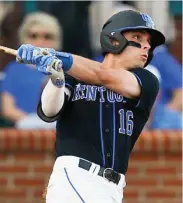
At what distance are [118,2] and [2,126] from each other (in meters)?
1.66

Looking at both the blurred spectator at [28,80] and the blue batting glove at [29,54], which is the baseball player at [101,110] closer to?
the blue batting glove at [29,54]

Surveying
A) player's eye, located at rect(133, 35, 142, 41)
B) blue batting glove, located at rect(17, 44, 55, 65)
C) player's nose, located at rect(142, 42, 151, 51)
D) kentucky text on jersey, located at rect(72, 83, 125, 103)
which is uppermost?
player's eye, located at rect(133, 35, 142, 41)

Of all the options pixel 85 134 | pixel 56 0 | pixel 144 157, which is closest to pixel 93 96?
pixel 85 134

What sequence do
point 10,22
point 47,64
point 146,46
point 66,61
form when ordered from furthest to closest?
point 10,22
point 146,46
point 66,61
point 47,64

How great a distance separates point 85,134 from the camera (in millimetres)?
5707

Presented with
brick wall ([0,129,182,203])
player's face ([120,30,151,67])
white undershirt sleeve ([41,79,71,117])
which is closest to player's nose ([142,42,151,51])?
player's face ([120,30,151,67])

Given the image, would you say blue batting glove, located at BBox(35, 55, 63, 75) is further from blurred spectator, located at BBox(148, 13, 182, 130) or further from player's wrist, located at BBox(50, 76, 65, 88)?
blurred spectator, located at BBox(148, 13, 182, 130)

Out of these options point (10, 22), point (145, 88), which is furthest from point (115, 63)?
point (10, 22)

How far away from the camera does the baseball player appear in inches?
221

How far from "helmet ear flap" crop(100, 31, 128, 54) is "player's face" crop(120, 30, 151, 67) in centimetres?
4

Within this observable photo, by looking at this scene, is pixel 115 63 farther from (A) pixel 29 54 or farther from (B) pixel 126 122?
(A) pixel 29 54

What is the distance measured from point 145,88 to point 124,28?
0.38 metres

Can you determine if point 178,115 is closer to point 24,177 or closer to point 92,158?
point 24,177

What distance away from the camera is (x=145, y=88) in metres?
5.80
